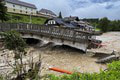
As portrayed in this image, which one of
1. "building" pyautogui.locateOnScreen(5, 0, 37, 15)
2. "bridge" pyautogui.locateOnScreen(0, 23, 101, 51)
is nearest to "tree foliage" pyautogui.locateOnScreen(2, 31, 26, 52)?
"bridge" pyautogui.locateOnScreen(0, 23, 101, 51)

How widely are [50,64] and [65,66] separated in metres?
1.37

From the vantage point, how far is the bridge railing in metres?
13.8

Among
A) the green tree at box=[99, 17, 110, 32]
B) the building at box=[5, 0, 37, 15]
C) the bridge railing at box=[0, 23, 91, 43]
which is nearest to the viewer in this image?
the bridge railing at box=[0, 23, 91, 43]

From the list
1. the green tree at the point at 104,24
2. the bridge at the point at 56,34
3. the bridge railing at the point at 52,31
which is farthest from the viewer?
the green tree at the point at 104,24

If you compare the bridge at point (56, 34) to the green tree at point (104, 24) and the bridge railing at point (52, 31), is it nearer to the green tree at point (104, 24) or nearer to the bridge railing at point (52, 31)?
the bridge railing at point (52, 31)

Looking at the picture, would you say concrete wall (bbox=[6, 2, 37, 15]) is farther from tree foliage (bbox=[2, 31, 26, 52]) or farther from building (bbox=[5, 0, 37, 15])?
tree foliage (bbox=[2, 31, 26, 52])

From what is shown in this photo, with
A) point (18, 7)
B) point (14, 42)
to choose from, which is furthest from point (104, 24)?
point (14, 42)

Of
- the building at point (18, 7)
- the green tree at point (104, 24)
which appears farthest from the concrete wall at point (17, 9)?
the green tree at point (104, 24)

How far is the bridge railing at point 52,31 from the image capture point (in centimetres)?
1384

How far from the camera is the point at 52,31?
1583cm

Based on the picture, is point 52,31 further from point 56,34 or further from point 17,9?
point 17,9

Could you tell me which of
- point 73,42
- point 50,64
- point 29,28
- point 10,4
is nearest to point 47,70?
point 50,64

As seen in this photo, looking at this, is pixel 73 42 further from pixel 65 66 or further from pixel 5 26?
pixel 5 26

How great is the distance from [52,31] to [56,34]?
0.85 metres
